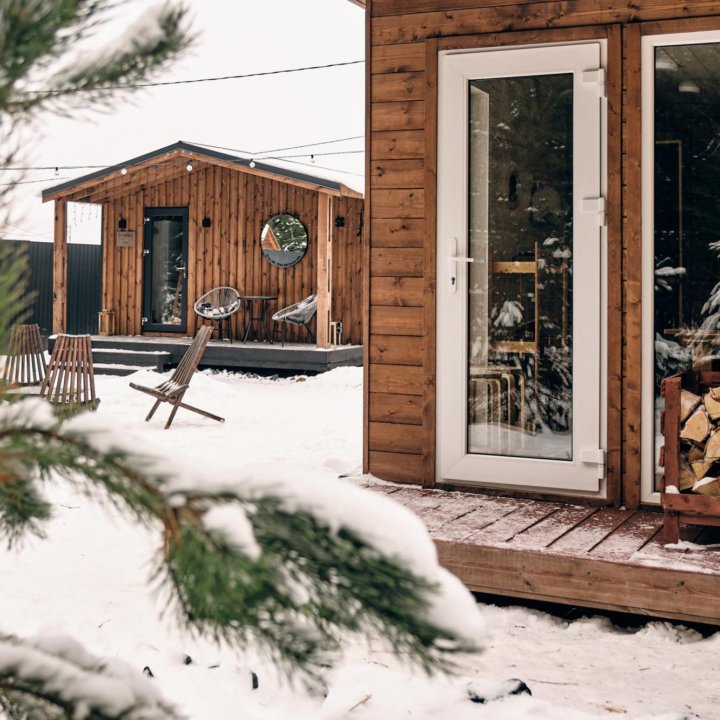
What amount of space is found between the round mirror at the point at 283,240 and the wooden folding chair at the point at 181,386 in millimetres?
5749

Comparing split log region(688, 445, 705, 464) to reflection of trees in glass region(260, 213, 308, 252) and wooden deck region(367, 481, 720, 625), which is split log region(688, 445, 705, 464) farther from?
reflection of trees in glass region(260, 213, 308, 252)

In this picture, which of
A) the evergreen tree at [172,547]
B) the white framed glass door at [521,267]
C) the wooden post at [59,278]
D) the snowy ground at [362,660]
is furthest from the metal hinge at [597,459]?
the wooden post at [59,278]

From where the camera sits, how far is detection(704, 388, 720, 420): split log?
3914 mm

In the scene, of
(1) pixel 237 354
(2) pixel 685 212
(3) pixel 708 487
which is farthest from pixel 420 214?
(1) pixel 237 354

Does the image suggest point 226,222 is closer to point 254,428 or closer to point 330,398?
point 330,398

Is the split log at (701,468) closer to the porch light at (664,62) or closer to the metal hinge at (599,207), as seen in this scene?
the metal hinge at (599,207)

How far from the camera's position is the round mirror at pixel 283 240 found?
1459 cm

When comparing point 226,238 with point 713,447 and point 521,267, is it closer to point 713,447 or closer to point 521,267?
point 521,267

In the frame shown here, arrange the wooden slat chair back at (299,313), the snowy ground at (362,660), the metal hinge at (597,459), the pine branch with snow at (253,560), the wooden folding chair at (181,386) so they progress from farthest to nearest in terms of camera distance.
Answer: the wooden slat chair back at (299,313) → the wooden folding chair at (181,386) → the metal hinge at (597,459) → the snowy ground at (362,660) → the pine branch with snow at (253,560)

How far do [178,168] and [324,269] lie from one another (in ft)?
11.4

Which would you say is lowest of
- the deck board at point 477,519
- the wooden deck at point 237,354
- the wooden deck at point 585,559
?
the wooden deck at point 585,559

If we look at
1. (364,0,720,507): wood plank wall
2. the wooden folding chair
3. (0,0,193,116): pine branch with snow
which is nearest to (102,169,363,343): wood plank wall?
the wooden folding chair

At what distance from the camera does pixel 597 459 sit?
178 inches

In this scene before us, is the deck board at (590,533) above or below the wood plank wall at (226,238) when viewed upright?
below
